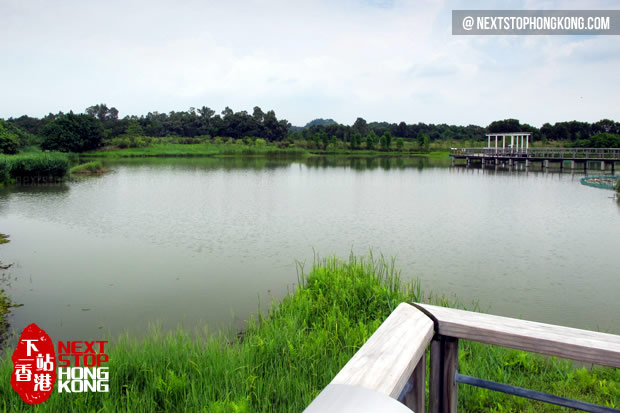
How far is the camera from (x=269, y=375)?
2852mm

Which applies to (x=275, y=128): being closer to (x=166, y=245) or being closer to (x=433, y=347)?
(x=166, y=245)

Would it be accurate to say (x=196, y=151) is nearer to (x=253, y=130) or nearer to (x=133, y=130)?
(x=133, y=130)

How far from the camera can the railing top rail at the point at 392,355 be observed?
85 cm

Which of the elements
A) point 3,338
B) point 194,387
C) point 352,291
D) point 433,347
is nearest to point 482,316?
point 433,347

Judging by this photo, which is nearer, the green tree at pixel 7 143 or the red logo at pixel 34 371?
the red logo at pixel 34 371

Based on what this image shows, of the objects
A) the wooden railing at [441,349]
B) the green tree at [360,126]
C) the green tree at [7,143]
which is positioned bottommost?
the wooden railing at [441,349]

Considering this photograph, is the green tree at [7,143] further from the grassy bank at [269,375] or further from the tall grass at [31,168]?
the grassy bank at [269,375]

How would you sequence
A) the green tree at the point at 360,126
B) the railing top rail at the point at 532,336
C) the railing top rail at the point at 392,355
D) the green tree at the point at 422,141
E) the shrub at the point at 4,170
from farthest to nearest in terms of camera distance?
the green tree at the point at 360,126 → the green tree at the point at 422,141 → the shrub at the point at 4,170 → the railing top rail at the point at 532,336 → the railing top rail at the point at 392,355

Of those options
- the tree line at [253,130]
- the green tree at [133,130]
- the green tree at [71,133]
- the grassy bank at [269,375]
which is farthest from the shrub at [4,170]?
the green tree at [133,130]

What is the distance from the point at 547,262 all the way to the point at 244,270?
15.6 feet

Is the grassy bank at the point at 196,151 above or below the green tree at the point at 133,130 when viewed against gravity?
below

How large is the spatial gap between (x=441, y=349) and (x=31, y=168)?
19.2 m

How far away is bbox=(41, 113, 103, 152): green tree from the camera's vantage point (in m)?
39.3

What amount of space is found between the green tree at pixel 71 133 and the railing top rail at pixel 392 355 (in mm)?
44612
